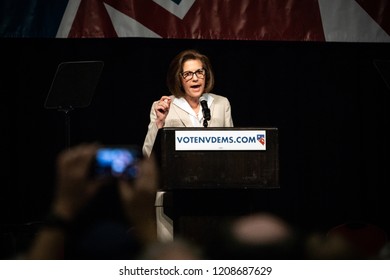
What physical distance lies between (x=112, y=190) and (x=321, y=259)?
278 centimetres

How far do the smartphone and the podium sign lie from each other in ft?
5.32

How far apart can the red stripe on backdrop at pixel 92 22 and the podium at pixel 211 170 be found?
82.4 inches

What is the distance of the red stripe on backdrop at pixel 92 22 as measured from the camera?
18.0 feet

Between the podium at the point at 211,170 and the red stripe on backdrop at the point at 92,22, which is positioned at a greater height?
the red stripe on backdrop at the point at 92,22

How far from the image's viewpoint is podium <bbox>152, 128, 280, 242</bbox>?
358 cm

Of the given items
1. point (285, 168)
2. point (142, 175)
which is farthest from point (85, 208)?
point (285, 168)

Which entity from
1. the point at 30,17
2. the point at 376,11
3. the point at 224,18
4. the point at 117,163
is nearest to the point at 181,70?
the point at 117,163

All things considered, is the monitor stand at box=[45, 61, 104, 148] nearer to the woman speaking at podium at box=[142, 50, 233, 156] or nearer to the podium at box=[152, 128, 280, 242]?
the woman speaking at podium at box=[142, 50, 233, 156]

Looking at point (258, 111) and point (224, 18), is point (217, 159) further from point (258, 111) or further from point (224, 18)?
point (258, 111)

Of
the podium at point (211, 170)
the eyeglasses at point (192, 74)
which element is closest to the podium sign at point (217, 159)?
the podium at point (211, 170)

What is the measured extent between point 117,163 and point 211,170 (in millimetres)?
1906

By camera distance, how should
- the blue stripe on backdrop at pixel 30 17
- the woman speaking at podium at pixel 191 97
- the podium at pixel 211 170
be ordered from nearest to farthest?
1. the podium at pixel 211 170
2. the woman speaking at podium at pixel 191 97
3. the blue stripe on backdrop at pixel 30 17

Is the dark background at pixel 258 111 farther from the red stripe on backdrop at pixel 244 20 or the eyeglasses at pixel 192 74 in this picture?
the eyeglasses at pixel 192 74

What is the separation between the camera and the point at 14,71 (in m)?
5.83
